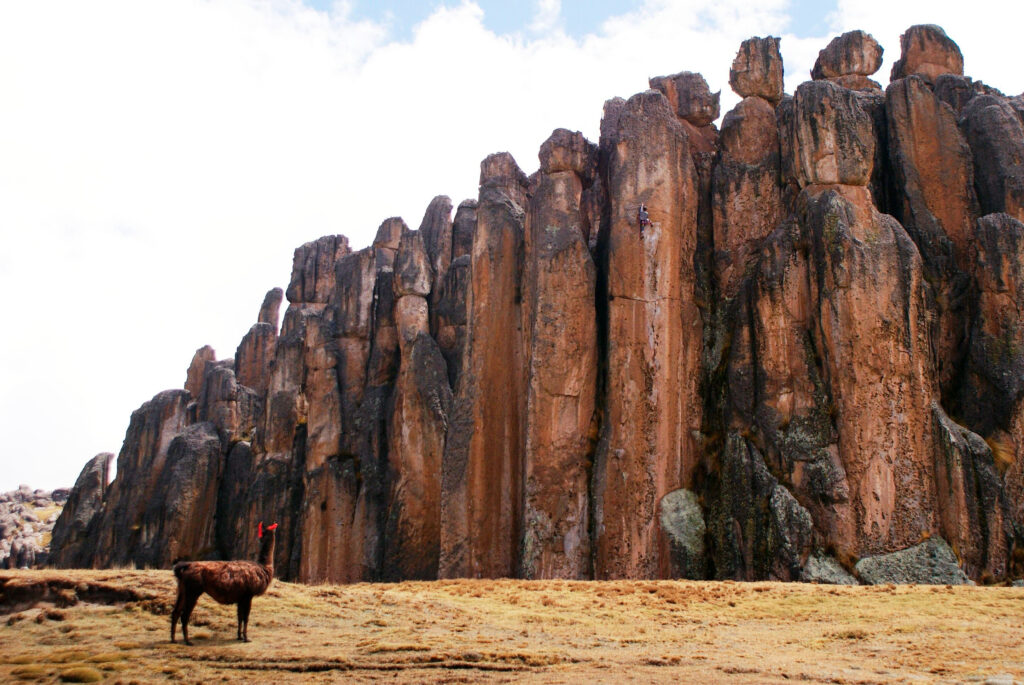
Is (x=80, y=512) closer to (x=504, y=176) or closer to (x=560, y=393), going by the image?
(x=504, y=176)

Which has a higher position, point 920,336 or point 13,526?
point 920,336

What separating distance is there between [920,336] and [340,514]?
23.9m

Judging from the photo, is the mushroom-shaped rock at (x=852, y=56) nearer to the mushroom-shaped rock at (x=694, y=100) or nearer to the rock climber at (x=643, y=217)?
the mushroom-shaped rock at (x=694, y=100)

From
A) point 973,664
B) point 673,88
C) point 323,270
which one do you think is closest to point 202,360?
point 323,270

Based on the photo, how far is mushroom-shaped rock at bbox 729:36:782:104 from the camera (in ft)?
111

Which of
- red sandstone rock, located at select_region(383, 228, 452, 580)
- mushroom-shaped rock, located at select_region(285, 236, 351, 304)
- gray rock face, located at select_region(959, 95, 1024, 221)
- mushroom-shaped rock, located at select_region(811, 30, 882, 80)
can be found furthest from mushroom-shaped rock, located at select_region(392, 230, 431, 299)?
gray rock face, located at select_region(959, 95, 1024, 221)

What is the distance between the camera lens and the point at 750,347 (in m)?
28.9

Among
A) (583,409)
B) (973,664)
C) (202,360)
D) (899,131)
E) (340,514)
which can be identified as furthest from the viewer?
(202,360)

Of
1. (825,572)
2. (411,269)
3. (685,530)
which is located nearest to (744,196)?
(685,530)

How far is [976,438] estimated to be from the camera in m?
26.9

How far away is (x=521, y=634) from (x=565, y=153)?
17.7 metres

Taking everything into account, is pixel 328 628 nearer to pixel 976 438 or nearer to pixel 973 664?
pixel 973 664

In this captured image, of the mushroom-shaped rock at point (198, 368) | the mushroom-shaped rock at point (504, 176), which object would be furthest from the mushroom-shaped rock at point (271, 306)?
the mushroom-shaped rock at point (504, 176)

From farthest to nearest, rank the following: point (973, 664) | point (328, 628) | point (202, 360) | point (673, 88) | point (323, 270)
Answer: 1. point (202, 360)
2. point (323, 270)
3. point (673, 88)
4. point (328, 628)
5. point (973, 664)
